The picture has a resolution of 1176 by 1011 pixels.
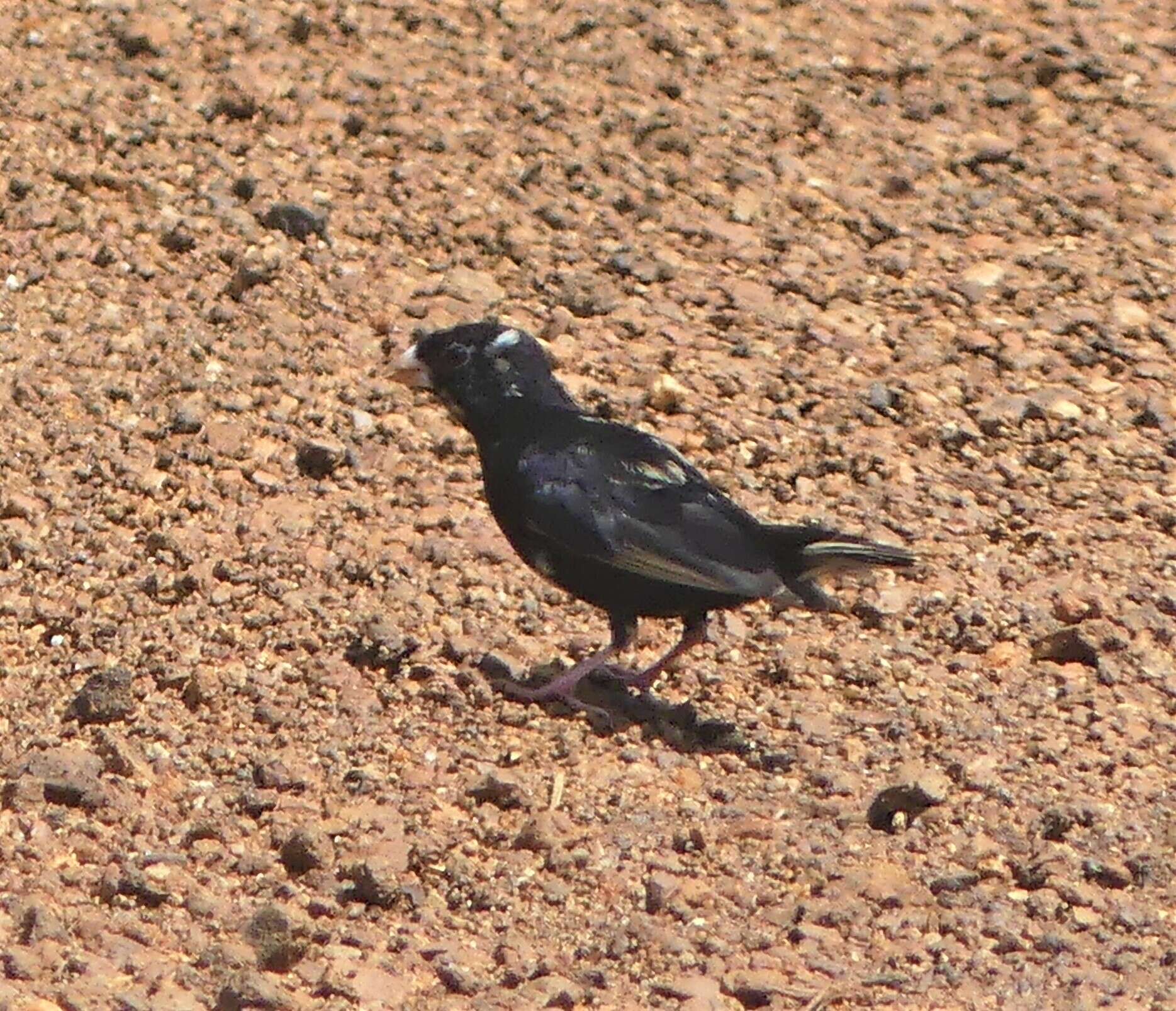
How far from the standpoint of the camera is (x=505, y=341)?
7000 millimetres

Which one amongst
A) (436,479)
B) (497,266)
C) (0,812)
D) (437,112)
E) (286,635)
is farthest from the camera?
(437,112)

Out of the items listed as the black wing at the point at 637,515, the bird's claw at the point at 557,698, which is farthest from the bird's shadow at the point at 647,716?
the black wing at the point at 637,515

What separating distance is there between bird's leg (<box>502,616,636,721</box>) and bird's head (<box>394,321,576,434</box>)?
2.47ft

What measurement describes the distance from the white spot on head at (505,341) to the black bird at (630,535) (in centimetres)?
18

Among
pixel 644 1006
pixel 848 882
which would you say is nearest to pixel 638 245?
pixel 848 882

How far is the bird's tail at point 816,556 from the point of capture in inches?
249

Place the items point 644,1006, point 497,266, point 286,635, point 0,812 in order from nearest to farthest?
point 644,1006 < point 0,812 < point 286,635 < point 497,266

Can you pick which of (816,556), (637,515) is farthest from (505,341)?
(816,556)

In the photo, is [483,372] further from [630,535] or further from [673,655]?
[673,655]

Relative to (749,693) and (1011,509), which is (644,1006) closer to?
(749,693)

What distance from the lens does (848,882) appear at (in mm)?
5598

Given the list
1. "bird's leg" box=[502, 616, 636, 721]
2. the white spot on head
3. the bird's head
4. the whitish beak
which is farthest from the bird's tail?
the whitish beak

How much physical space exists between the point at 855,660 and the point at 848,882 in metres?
1.22

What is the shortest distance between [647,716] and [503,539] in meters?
0.92
